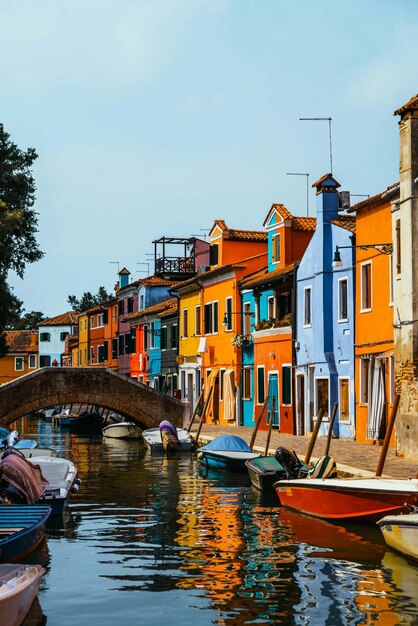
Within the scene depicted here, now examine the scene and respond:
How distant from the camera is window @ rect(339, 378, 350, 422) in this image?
109 feet

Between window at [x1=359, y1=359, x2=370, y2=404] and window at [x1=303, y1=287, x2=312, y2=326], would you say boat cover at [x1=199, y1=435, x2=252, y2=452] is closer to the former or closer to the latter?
window at [x1=359, y1=359, x2=370, y2=404]

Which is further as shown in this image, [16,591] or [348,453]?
[348,453]

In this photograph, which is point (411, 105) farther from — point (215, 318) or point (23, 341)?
point (23, 341)

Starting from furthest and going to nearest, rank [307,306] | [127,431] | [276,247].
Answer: [127,431], [276,247], [307,306]

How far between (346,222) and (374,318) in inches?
187

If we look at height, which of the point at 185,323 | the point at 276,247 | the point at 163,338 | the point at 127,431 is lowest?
the point at 127,431

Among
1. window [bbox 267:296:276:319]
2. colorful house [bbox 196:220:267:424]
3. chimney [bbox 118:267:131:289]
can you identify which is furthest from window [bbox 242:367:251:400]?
chimney [bbox 118:267:131:289]

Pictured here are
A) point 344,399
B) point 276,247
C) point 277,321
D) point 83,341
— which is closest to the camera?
point 344,399

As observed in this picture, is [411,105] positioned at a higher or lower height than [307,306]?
higher

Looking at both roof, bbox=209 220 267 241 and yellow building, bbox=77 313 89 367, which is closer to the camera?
roof, bbox=209 220 267 241

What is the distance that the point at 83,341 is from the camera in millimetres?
85500

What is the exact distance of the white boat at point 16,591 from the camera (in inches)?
392

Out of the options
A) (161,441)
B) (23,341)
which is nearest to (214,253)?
(161,441)

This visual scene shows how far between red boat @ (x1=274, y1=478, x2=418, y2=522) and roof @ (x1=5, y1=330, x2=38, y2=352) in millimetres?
86180
